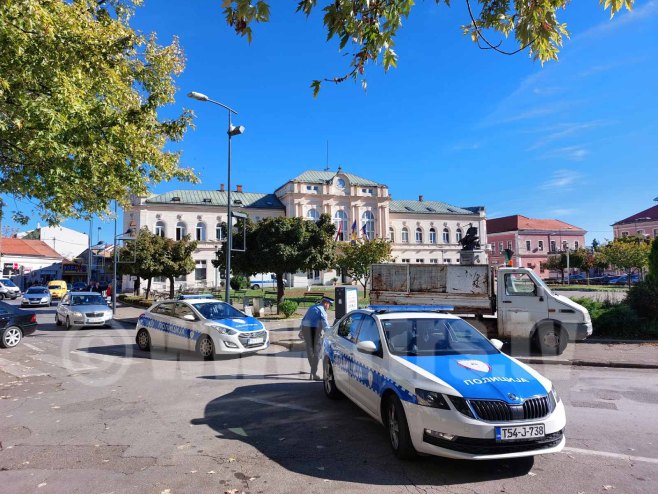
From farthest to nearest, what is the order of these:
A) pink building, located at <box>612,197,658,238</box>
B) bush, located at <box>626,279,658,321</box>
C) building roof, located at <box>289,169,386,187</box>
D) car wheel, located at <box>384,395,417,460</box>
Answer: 1. pink building, located at <box>612,197,658,238</box>
2. building roof, located at <box>289,169,386,187</box>
3. bush, located at <box>626,279,658,321</box>
4. car wheel, located at <box>384,395,417,460</box>

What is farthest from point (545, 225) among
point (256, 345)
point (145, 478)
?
point (145, 478)

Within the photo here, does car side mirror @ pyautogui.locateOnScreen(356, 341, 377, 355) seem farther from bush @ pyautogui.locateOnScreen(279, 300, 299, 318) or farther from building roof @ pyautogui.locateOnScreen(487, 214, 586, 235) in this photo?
building roof @ pyautogui.locateOnScreen(487, 214, 586, 235)

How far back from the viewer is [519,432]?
408cm

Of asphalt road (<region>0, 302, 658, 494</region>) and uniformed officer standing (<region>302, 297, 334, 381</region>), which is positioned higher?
uniformed officer standing (<region>302, 297, 334, 381</region>)

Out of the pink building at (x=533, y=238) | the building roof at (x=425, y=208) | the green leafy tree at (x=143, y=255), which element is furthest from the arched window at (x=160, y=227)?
the pink building at (x=533, y=238)

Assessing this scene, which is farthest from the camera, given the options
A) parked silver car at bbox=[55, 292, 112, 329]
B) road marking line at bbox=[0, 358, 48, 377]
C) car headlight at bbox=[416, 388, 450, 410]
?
parked silver car at bbox=[55, 292, 112, 329]

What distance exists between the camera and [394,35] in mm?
4555

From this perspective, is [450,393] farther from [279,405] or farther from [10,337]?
[10,337]

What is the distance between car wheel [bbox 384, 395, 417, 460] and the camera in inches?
176

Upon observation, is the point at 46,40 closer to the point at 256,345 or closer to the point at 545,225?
the point at 256,345

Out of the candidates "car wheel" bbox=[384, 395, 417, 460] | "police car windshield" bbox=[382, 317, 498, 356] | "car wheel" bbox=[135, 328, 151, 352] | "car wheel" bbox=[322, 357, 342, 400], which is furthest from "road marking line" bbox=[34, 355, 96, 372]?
"car wheel" bbox=[384, 395, 417, 460]

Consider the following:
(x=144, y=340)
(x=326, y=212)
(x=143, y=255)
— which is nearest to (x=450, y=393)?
(x=144, y=340)

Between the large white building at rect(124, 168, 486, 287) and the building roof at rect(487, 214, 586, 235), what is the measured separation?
43.0 feet

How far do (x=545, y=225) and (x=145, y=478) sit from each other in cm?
8835
